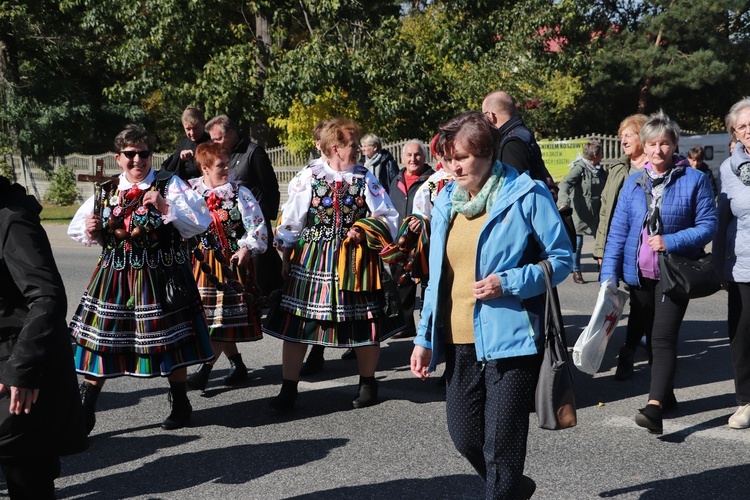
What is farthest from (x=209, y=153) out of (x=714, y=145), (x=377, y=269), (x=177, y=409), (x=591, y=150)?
(x=714, y=145)

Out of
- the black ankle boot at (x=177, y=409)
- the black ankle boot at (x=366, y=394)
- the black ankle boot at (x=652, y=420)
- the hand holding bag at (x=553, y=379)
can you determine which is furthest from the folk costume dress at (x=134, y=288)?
the black ankle boot at (x=652, y=420)

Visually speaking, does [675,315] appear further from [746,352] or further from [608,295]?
[608,295]

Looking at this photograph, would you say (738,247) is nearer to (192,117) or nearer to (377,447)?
(377,447)

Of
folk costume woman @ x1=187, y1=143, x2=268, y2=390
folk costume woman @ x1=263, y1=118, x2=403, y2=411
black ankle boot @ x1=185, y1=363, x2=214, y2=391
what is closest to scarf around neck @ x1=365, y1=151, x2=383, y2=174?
folk costume woman @ x1=187, y1=143, x2=268, y2=390

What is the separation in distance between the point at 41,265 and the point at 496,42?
1806 cm

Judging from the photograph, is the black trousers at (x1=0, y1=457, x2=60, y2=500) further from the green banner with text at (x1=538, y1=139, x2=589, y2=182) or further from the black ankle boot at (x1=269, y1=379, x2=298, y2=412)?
the green banner with text at (x1=538, y1=139, x2=589, y2=182)

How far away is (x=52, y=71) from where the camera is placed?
31.4 meters

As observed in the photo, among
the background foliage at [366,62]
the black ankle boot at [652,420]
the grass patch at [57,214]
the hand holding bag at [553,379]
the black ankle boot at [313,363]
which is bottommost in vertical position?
the grass patch at [57,214]

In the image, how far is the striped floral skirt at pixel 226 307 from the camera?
19.0 feet

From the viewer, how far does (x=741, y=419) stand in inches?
193

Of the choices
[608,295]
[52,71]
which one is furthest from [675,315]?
[52,71]

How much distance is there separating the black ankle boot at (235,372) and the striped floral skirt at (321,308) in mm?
718

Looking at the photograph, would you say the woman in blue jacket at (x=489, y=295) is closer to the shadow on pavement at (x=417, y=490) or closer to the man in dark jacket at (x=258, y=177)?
the shadow on pavement at (x=417, y=490)

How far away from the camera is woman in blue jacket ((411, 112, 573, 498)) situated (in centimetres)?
325
